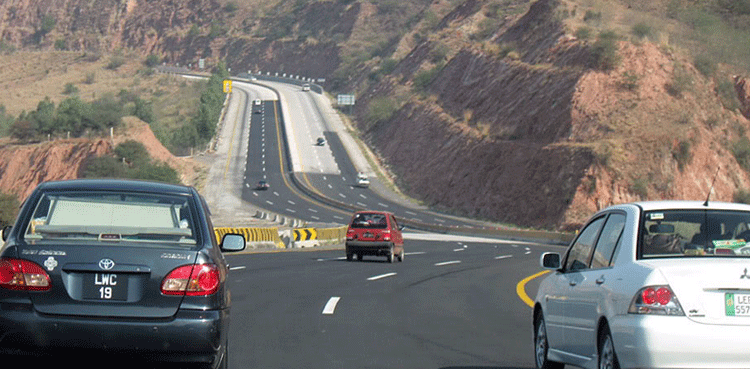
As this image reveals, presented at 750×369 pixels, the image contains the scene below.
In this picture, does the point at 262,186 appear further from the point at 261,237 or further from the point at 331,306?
the point at 331,306

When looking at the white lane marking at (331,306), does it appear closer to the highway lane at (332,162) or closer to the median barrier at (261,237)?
the median barrier at (261,237)

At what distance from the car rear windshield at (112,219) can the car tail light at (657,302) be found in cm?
340

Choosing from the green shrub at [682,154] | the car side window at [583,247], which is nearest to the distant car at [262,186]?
the green shrub at [682,154]

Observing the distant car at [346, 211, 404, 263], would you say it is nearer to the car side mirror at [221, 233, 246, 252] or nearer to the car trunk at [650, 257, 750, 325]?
the car side mirror at [221, 233, 246, 252]

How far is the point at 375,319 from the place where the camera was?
50.1ft

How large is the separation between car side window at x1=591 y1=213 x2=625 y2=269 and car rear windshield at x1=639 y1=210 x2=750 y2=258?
271 millimetres

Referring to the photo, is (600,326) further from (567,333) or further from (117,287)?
(117,287)

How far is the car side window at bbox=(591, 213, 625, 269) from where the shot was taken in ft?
28.5

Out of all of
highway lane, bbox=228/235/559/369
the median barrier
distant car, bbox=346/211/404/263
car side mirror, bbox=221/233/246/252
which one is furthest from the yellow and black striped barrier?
car side mirror, bbox=221/233/246/252

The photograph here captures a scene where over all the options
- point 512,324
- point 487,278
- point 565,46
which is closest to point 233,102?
point 565,46

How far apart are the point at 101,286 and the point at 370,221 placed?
24.7m

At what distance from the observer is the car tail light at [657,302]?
736 cm

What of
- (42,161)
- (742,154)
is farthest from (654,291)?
(42,161)

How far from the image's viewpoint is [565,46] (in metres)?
90.9
